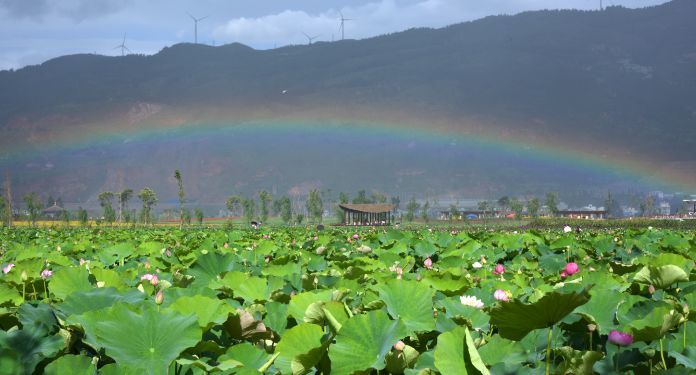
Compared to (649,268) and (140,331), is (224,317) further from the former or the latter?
(649,268)

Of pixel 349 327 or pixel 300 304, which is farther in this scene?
pixel 300 304

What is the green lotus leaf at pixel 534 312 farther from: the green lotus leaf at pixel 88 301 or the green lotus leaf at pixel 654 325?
the green lotus leaf at pixel 88 301

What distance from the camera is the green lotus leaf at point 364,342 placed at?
1.67 metres

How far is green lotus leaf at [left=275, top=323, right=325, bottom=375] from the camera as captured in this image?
5.78 feet

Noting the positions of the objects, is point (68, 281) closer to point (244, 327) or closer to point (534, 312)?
point (244, 327)

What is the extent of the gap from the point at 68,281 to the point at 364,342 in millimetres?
1763

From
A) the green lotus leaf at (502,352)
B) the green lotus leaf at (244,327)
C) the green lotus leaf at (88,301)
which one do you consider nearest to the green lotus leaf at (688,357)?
the green lotus leaf at (502,352)

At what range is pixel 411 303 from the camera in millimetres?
2211

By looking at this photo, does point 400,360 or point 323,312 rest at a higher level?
point 323,312

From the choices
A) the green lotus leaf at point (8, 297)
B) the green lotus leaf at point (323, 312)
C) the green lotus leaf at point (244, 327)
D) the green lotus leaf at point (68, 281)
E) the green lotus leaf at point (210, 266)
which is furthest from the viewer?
the green lotus leaf at point (210, 266)

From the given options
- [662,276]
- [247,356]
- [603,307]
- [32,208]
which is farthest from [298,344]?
[32,208]

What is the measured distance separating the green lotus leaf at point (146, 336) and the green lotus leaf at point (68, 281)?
4.39ft

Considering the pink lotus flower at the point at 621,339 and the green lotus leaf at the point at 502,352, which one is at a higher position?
the pink lotus flower at the point at 621,339

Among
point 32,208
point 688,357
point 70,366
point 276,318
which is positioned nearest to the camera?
point 70,366
